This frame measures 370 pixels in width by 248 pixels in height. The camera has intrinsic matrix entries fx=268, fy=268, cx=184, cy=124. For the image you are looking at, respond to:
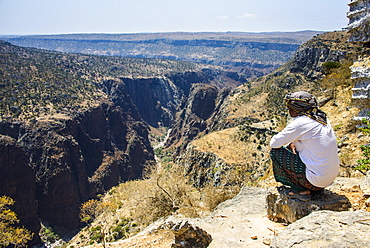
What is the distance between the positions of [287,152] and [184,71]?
15904cm

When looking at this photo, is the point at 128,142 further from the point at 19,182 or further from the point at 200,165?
the point at 200,165

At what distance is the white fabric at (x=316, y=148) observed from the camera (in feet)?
14.4

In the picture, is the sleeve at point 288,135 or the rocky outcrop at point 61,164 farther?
the rocky outcrop at point 61,164

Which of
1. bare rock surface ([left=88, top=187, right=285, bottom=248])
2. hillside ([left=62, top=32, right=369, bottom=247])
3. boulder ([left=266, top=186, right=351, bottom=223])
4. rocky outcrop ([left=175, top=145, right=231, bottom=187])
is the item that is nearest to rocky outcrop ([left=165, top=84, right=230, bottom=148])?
hillside ([left=62, top=32, right=369, bottom=247])

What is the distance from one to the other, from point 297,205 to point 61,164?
5139cm

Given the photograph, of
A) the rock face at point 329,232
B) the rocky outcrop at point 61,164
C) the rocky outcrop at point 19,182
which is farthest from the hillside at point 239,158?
the rocky outcrop at point 61,164

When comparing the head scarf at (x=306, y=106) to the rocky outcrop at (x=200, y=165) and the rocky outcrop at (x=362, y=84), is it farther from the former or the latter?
the rocky outcrop at (x=200, y=165)

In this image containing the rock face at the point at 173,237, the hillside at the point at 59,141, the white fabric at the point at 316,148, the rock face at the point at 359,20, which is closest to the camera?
the white fabric at the point at 316,148

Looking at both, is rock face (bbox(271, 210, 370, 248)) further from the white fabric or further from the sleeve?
the sleeve

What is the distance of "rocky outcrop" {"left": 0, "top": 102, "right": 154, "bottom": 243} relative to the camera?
40.4 m

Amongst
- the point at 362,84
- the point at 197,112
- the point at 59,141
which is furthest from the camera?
the point at 197,112

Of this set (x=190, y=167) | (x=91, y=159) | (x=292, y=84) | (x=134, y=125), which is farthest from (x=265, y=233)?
(x=134, y=125)

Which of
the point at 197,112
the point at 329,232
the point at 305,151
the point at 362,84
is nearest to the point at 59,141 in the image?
the point at 197,112

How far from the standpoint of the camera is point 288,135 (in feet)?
15.1
